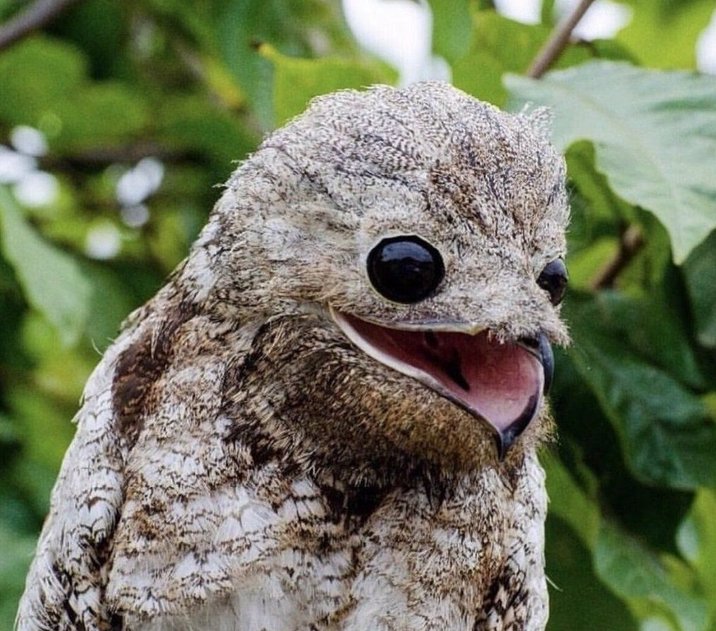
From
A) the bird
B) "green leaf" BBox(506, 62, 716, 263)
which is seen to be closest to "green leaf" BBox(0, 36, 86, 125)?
"green leaf" BBox(506, 62, 716, 263)

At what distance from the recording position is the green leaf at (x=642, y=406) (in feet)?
10.1

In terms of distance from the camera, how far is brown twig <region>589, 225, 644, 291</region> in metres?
3.38

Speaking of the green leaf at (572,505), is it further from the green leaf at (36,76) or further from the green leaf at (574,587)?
the green leaf at (36,76)

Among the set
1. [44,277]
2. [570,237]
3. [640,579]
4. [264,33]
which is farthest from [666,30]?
[44,277]

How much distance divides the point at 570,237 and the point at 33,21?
1.61 metres

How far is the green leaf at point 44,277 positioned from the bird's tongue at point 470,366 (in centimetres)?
128

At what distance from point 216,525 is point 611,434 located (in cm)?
123

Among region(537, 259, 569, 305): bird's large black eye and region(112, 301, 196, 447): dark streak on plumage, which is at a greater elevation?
region(537, 259, 569, 305): bird's large black eye

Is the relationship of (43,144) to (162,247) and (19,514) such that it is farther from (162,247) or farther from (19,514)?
(19,514)

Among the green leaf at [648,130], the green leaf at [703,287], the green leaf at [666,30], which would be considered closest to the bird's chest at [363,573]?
the green leaf at [648,130]

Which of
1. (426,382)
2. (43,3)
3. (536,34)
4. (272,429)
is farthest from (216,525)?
(43,3)

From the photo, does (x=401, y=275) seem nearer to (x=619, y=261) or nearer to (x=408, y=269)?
(x=408, y=269)

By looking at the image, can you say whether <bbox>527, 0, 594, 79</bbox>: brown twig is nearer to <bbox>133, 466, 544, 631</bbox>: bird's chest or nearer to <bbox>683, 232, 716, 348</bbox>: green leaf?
<bbox>683, 232, 716, 348</bbox>: green leaf

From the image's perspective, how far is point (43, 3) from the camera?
3.90 meters
